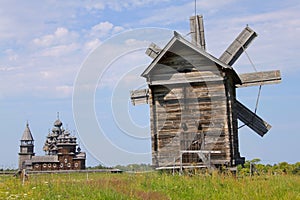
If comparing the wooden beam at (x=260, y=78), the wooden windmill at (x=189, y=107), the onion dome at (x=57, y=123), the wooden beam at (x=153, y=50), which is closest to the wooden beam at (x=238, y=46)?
the wooden windmill at (x=189, y=107)

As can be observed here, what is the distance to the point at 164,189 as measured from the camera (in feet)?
41.6

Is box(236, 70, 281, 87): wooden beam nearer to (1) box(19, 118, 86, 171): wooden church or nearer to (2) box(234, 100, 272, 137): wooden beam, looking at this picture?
(2) box(234, 100, 272, 137): wooden beam

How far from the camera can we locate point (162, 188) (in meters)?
12.9

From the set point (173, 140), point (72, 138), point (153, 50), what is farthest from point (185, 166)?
point (72, 138)

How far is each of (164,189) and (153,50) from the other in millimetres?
9660

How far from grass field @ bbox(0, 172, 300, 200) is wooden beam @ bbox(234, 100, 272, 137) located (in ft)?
22.4

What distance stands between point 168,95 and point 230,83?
2.83 meters

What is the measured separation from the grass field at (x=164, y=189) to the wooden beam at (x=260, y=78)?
272 inches

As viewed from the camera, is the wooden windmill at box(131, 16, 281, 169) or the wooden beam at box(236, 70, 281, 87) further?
the wooden beam at box(236, 70, 281, 87)

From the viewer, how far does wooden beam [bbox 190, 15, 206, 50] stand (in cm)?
2150

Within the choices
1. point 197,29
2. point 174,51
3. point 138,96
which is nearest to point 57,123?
point 138,96

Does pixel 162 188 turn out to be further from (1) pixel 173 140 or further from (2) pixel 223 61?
(2) pixel 223 61

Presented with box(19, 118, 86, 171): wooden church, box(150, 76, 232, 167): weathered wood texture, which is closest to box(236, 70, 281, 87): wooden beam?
box(150, 76, 232, 167): weathered wood texture

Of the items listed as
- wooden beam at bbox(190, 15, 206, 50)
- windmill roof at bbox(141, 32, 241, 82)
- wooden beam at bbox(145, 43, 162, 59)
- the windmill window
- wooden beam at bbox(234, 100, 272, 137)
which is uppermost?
wooden beam at bbox(190, 15, 206, 50)
